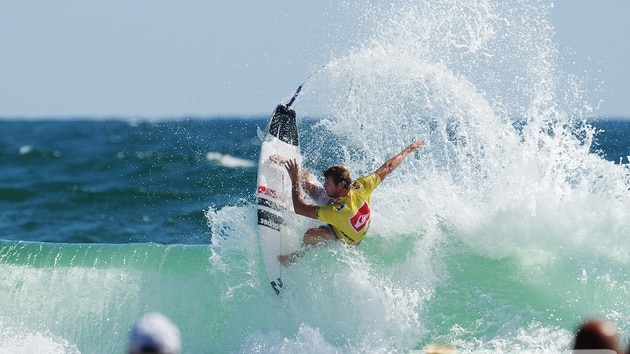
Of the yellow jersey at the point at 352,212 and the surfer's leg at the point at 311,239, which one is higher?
the yellow jersey at the point at 352,212

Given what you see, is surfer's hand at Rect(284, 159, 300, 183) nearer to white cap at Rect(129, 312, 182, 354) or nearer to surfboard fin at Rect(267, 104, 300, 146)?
surfboard fin at Rect(267, 104, 300, 146)

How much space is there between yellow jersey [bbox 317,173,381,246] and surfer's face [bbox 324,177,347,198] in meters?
0.06

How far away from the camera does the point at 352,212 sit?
8.91 meters

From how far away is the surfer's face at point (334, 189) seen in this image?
878cm

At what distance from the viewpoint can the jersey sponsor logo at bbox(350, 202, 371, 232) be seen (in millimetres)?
8953

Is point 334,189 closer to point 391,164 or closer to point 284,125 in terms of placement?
point 391,164

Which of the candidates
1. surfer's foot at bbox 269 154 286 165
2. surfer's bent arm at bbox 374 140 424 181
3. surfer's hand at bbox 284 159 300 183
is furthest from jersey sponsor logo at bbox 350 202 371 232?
surfer's foot at bbox 269 154 286 165

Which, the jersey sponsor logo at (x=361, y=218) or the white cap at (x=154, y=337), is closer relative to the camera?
the white cap at (x=154, y=337)

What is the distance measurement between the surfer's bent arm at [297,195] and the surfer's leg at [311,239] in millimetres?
330

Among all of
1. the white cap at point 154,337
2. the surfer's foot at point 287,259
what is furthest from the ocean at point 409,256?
the white cap at point 154,337

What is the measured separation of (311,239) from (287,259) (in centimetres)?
34

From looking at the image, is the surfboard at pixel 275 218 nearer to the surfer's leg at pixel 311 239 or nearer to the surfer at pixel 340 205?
the surfer's leg at pixel 311 239

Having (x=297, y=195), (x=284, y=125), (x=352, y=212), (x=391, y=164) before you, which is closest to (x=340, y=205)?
(x=352, y=212)

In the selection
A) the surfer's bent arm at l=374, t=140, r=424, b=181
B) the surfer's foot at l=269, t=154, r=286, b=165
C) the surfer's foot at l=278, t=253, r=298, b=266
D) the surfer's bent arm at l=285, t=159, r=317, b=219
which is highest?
the surfer's bent arm at l=374, t=140, r=424, b=181
